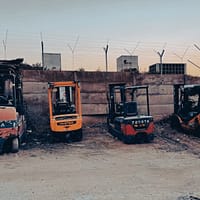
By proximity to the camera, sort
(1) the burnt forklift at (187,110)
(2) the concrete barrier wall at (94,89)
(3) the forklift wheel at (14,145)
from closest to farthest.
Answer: (3) the forklift wheel at (14,145)
(1) the burnt forklift at (187,110)
(2) the concrete barrier wall at (94,89)

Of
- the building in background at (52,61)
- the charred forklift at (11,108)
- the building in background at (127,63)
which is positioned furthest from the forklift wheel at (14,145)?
the building in background at (127,63)

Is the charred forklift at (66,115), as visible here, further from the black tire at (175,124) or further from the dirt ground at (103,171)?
the black tire at (175,124)

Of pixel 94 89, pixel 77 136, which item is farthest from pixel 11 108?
pixel 94 89

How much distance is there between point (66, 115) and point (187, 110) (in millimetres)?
5929

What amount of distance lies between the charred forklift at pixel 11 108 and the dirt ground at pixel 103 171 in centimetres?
56

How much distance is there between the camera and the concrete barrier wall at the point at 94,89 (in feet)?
54.7

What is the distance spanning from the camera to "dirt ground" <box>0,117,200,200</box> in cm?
684

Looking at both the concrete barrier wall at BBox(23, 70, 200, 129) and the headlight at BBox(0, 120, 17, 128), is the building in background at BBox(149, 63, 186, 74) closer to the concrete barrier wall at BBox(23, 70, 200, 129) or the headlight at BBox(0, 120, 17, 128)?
the concrete barrier wall at BBox(23, 70, 200, 129)

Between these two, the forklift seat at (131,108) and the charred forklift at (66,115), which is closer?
the charred forklift at (66,115)

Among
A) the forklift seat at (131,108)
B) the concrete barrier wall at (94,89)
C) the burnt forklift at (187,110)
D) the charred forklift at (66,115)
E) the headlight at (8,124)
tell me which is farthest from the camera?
the concrete barrier wall at (94,89)

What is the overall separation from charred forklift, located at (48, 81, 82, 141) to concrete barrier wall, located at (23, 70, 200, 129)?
2.41 meters

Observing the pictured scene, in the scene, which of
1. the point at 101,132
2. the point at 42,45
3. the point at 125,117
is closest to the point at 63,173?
the point at 125,117

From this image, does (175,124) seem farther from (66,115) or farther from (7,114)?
(7,114)

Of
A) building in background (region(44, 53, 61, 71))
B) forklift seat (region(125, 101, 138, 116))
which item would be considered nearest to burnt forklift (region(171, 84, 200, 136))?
forklift seat (region(125, 101, 138, 116))
